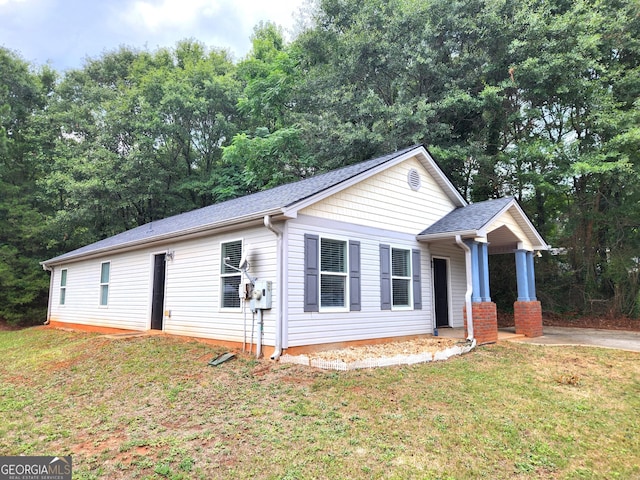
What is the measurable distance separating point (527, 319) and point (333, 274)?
18.1 ft

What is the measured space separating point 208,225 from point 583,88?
12.9m

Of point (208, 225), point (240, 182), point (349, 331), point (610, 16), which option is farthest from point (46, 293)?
point (610, 16)

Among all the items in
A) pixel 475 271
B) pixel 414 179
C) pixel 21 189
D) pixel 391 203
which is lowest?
pixel 475 271

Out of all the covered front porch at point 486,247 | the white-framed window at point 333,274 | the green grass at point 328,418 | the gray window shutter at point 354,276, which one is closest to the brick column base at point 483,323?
the covered front porch at point 486,247

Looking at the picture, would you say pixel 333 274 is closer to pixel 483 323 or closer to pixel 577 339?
pixel 483 323

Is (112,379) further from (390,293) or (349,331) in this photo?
(390,293)

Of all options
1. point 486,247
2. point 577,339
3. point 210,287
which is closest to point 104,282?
point 210,287

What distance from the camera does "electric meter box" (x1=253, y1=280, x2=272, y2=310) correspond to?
6.87 metres

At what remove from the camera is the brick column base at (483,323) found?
28.0ft

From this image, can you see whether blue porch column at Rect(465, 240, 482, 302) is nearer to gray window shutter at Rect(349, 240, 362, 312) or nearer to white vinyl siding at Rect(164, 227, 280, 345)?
gray window shutter at Rect(349, 240, 362, 312)

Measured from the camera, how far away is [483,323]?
8617mm

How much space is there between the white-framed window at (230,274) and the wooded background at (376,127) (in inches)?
333

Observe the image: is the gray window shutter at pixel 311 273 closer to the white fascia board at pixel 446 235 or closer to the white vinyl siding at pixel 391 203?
the white vinyl siding at pixel 391 203

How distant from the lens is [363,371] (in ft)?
19.8
